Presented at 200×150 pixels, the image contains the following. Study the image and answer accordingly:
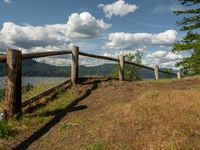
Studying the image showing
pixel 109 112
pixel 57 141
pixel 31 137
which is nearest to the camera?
pixel 57 141

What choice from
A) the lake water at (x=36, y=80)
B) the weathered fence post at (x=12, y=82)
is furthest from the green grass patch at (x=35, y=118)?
the lake water at (x=36, y=80)

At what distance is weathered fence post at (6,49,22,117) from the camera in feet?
29.7

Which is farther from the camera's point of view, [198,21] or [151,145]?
[198,21]

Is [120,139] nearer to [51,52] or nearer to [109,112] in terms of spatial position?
[109,112]

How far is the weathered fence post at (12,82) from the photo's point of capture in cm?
905

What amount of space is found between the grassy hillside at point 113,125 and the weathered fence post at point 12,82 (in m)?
0.38

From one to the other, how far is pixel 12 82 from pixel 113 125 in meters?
3.16

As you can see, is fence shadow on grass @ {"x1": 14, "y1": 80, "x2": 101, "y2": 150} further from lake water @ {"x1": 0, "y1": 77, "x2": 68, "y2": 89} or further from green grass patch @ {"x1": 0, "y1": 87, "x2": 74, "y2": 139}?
lake water @ {"x1": 0, "y1": 77, "x2": 68, "y2": 89}

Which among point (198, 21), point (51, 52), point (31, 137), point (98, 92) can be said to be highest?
point (198, 21)

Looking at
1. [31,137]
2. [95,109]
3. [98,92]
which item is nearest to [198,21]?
[98,92]

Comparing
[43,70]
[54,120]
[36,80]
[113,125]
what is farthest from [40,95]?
[113,125]

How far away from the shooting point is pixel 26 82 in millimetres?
10211

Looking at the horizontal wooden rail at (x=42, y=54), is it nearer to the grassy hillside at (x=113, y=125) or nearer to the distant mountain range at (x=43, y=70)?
the distant mountain range at (x=43, y=70)

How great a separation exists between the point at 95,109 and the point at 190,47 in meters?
16.9
